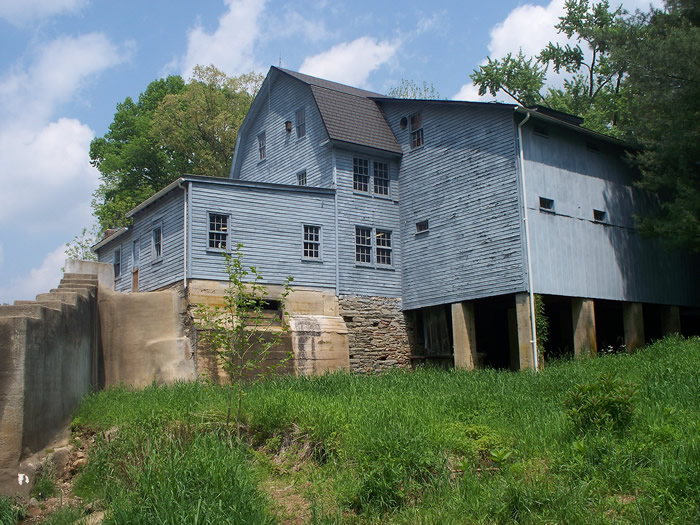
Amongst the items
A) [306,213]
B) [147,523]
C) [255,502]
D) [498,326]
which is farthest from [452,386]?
[498,326]

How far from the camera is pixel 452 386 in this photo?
50.4 feet

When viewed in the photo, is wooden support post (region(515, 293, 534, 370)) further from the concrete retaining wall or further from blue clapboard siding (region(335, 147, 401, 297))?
the concrete retaining wall

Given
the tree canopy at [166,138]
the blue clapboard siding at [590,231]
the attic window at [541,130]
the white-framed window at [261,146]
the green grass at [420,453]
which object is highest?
the tree canopy at [166,138]

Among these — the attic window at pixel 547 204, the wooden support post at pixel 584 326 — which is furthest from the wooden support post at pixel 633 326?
the attic window at pixel 547 204

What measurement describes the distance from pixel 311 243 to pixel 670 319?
1305 centimetres

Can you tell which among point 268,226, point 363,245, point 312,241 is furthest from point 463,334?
point 268,226

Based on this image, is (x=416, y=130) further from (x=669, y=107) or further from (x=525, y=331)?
(x=525, y=331)

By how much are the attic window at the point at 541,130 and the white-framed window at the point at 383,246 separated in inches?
243

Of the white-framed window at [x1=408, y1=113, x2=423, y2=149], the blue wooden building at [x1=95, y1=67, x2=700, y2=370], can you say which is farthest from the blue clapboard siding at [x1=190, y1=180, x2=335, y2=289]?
the white-framed window at [x1=408, y1=113, x2=423, y2=149]

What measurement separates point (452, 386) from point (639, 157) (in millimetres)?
12168

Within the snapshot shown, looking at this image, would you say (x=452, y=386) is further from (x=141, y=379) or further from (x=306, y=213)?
(x=306, y=213)

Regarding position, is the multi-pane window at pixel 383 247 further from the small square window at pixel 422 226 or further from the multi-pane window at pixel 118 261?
the multi-pane window at pixel 118 261

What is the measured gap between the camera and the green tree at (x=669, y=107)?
68.9ft

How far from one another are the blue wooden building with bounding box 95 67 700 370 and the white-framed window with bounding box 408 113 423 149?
0.06 metres
